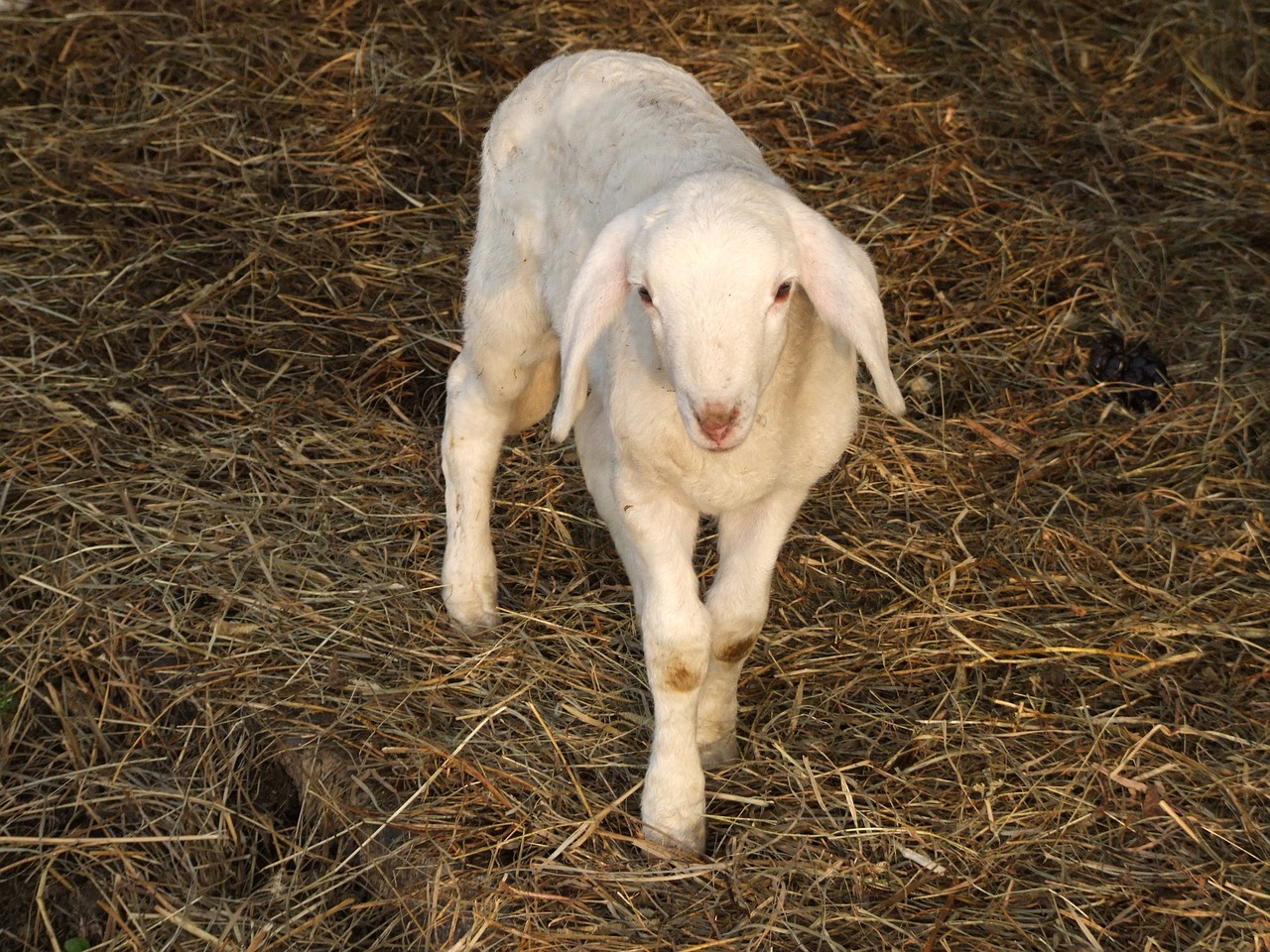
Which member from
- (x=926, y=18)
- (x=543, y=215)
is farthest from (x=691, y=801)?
(x=926, y=18)

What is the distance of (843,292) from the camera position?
2852 mm

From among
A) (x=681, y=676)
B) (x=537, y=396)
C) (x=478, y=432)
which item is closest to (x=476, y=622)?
(x=478, y=432)

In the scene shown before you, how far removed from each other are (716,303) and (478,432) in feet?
4.43

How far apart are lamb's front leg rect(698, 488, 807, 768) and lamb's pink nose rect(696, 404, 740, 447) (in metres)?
0.56

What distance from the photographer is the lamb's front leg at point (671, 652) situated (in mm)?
3154

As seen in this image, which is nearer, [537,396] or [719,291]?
[719,291]

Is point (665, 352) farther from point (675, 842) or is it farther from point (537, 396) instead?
point (537, 396)

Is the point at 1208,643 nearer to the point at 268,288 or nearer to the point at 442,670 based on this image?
the point at 442,670

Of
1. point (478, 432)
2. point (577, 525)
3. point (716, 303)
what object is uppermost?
point (716, 303)

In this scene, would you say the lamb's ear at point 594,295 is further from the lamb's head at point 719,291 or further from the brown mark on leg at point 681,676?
the brown mark on leg at point 681,676

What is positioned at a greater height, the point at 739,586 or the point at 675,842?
the point at 739,586

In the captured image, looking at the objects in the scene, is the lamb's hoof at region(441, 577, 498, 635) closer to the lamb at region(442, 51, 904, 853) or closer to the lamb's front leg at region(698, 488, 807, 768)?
the lamb at region(442, 51, 904, 853)

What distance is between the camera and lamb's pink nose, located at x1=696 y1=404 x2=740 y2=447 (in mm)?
2645

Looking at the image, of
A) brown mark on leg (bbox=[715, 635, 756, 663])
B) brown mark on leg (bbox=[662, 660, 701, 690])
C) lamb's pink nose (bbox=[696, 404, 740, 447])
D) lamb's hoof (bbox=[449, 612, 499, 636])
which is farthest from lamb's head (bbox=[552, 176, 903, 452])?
lamb's hoof (bbox=[449, 612, 499, 636])
